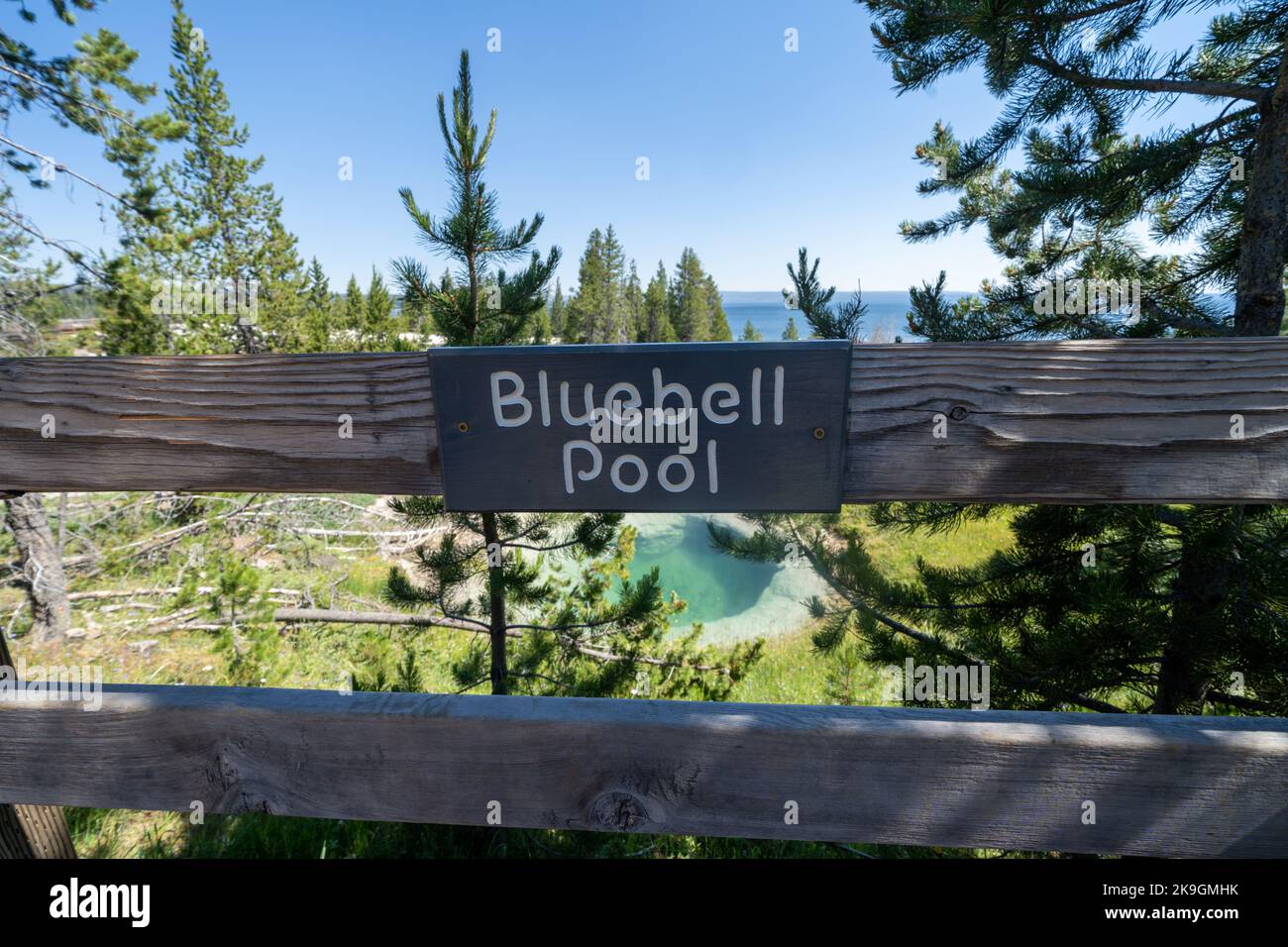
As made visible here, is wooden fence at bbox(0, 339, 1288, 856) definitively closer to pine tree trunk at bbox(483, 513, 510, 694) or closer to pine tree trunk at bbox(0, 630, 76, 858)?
pine tree trunk at bbox(0, 630, 76, 858)

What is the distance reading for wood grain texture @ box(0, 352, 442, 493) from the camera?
3.05ft

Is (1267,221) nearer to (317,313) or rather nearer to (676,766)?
(676,766)

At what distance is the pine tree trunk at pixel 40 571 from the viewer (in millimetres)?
5258

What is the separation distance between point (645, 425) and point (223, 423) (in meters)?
0.69

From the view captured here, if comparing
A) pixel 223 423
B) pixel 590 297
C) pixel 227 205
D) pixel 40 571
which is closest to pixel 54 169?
pixel 40 571

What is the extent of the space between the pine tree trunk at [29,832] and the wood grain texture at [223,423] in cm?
102

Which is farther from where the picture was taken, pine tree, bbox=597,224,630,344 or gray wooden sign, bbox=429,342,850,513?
pine tree, bbox=597,224,630,344

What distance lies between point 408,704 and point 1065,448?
1115 millimetres

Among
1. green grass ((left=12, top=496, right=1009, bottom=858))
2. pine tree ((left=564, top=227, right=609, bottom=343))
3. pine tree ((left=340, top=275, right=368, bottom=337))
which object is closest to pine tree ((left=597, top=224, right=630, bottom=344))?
pine tree ((left=564, top=227, right=609, bottom=343))

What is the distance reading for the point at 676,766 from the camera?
950 millimetres

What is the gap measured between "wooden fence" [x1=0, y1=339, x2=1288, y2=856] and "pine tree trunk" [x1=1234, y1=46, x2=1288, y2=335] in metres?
1.41

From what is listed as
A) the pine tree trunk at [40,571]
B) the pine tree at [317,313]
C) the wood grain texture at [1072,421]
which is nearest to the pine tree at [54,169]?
the pine tree trunk at [40,571]

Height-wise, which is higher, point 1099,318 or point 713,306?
point 713,306
